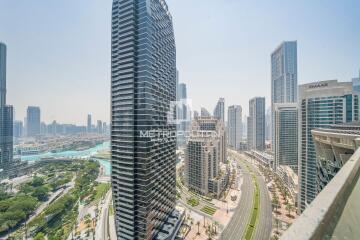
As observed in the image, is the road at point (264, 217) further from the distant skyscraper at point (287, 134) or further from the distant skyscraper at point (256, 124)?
the distant skyscraper at point (256, 124)

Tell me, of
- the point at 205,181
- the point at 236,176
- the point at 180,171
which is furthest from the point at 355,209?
the point at 180,171

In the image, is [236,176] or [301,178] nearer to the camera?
[301,178]

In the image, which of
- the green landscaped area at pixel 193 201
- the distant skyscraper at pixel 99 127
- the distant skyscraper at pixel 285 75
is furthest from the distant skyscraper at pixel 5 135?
the distant skyscraper at pixel 99 127

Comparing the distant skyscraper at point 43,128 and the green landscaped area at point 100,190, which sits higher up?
the distant skyscraper at point 43,128

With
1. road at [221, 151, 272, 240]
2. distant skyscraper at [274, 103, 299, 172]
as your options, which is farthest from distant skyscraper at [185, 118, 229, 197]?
distant skyscraper at [274, 103, 299, 172]

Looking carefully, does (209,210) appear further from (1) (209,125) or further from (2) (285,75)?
(2) (285,75)

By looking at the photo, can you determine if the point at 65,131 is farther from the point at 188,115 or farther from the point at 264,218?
the point at 264,218
